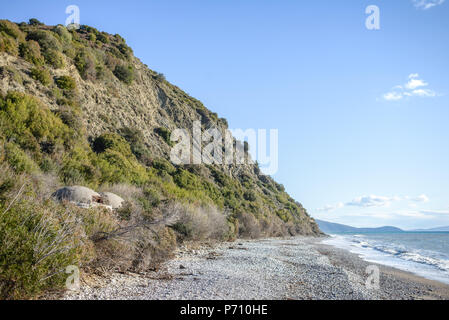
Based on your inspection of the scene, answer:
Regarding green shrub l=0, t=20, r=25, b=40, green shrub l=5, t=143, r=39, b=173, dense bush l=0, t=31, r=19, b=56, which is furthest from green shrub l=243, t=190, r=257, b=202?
green shrub l=5, t=143, r=39, b=173

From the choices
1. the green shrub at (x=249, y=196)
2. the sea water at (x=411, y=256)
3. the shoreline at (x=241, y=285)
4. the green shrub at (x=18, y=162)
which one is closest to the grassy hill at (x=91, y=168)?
the green shrub at (x=18, y=162)

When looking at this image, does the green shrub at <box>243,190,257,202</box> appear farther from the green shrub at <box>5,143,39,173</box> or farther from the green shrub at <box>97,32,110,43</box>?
the green shrub at <box>5,143,39,173</box>

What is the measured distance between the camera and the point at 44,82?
22312 millimetres

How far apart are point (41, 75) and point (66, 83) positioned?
83.4 inches

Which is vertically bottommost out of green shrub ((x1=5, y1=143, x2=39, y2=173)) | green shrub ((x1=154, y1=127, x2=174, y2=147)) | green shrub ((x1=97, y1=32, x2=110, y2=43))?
green shrub ((x1=5, y1=143, x2=39, y2=173))

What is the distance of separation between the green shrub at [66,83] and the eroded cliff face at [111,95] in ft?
0.52

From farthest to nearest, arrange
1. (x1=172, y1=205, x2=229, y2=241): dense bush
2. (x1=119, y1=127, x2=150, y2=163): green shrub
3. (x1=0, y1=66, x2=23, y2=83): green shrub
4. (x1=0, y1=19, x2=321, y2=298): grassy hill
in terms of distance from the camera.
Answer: (x1=119, y1=127, x2=150, y2=163): green shrub
(x1=0, y1=66, x2=23, y2=83): green shrub
(x1=172, y1=205, x2=229, y2=241): dense bush
(x1=0, y1=19, x2=321, y2=298): grassy hill

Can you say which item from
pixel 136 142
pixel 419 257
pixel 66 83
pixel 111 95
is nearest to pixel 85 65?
pixel 111 95

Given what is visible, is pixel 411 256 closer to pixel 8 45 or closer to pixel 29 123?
pixel 29 123

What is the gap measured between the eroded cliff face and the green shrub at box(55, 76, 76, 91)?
0.16 meters

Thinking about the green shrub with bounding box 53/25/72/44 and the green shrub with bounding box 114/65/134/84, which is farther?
the green shrub with bounding box 114/65/134/84

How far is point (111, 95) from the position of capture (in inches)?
1202

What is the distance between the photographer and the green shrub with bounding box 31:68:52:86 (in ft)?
72.0

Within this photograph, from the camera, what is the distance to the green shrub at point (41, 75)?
21938 millimetres
